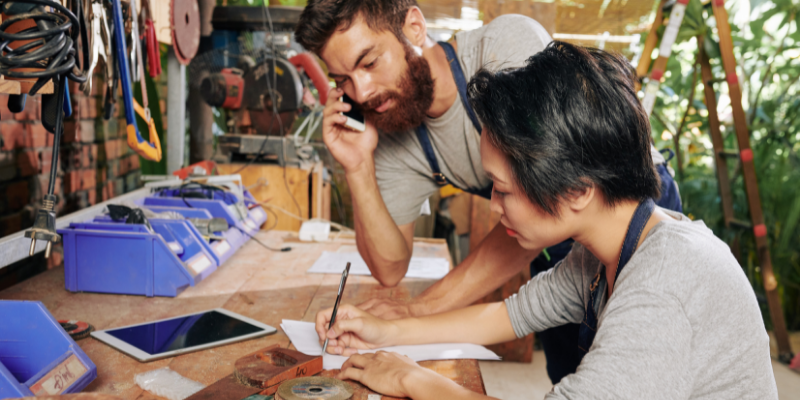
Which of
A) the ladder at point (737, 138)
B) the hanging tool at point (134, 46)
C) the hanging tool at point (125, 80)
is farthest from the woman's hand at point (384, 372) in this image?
the ladder at point (737, 138)

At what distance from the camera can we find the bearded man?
1355 millimetres

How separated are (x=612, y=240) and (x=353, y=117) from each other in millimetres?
827

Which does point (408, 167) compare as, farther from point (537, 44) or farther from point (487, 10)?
point (487, 10)

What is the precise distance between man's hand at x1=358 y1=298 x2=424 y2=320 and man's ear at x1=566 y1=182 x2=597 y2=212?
0.54 metres

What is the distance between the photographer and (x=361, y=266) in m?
1.73

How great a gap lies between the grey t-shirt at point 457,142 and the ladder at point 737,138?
1344 millimetres

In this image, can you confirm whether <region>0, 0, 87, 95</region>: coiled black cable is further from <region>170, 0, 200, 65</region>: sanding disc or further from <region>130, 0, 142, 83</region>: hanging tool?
<region>170, 0, 200, 65</region>: sanding disc

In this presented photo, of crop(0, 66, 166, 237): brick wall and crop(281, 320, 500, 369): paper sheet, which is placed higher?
crop(0, 66, 166, 237): brick wall

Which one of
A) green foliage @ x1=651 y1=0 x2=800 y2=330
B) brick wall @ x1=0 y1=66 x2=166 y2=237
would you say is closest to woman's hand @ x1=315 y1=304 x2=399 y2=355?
brick wall @ x1=0 y1=66 x2=166 y2=237

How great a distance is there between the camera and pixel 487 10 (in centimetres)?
257

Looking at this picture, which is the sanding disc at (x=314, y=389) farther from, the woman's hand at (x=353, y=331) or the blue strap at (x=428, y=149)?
the blue strap at (x=428, y=149)

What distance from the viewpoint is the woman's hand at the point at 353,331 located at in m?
1.09

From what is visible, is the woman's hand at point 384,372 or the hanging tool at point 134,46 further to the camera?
the hanging tool at point 134,46

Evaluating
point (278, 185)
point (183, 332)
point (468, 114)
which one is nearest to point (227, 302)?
point (183, 332)
